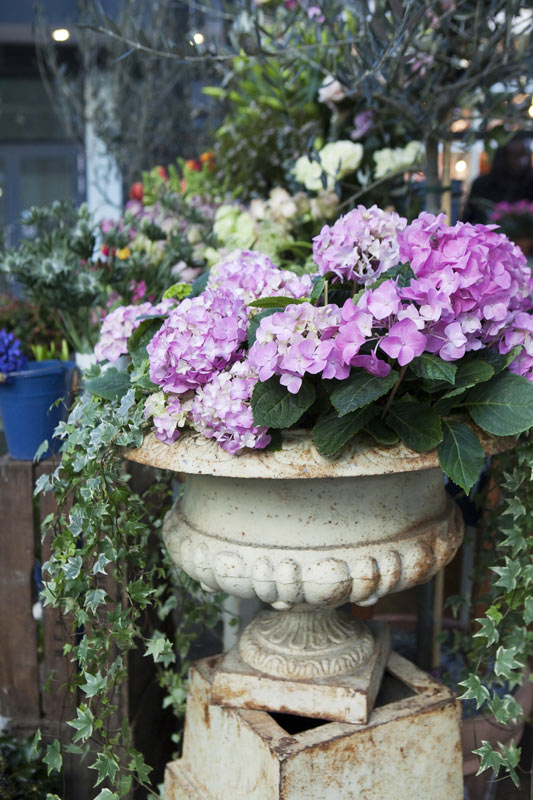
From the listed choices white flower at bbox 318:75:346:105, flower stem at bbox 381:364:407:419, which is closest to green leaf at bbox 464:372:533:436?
flower stem at bbox 381:364:407:419

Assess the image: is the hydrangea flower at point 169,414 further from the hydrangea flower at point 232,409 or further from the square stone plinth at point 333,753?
the square stone plinth at point 333,753

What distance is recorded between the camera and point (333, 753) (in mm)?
1201

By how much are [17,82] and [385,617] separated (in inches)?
240

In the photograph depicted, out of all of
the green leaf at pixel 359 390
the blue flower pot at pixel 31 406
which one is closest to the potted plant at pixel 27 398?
the blue flower pot at pixel 31 406

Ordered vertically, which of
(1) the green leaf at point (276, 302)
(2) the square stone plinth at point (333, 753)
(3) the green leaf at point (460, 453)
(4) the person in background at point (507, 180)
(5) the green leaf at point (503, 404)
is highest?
(4) the person in background at point (507, 180)

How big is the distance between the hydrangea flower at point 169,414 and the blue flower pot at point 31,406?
0.47m

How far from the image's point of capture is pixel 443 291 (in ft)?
3.36

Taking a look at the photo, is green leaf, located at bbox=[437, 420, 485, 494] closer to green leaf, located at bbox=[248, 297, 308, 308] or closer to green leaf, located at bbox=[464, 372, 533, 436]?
green leaf, located at bbox=[464, 372, 533, 436]

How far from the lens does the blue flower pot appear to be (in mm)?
1569

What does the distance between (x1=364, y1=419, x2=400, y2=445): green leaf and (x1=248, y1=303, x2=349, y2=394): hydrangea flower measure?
0.36 feet

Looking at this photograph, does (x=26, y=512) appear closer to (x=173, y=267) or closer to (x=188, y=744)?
(x=188, y=744)

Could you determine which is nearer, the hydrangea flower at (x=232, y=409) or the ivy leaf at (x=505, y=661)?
the hydrangea flower at (x=232, y=409)

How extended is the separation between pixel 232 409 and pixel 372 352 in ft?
0.68

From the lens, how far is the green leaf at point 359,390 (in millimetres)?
987
